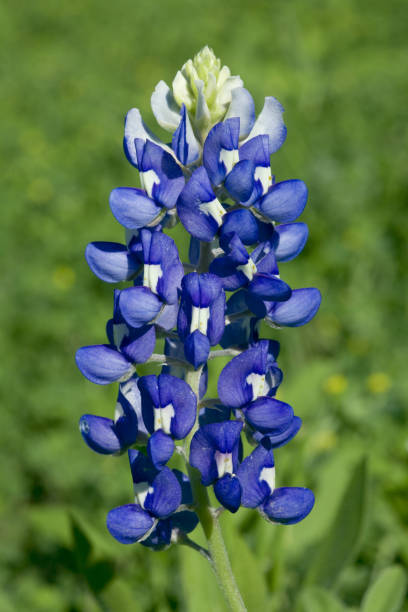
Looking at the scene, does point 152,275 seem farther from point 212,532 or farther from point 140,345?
point 212,532

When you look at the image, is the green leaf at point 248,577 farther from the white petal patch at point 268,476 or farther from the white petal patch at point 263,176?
the white petal patch at point 263,176

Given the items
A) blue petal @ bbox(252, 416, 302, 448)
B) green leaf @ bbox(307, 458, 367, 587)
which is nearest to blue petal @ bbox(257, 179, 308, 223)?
blue petal @ bbox(252, 416, 302, 448)

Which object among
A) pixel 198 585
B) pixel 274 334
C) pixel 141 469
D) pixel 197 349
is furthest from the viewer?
pixel 274 334

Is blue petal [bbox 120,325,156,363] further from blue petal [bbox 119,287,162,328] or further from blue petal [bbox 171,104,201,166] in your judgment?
blue petal [bbox 171,104,201,166]

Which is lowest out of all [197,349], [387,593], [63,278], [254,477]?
[387,593]

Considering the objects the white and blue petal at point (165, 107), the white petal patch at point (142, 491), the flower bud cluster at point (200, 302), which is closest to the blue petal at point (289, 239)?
the flower bud cluster at point (200, 302)

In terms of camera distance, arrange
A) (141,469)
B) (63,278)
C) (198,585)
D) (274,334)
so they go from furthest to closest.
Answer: (63,278) < (274,334) < (198,585) < (141,469)

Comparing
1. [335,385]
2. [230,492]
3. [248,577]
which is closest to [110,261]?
[230,492]

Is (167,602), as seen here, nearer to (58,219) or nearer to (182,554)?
(182,554)
